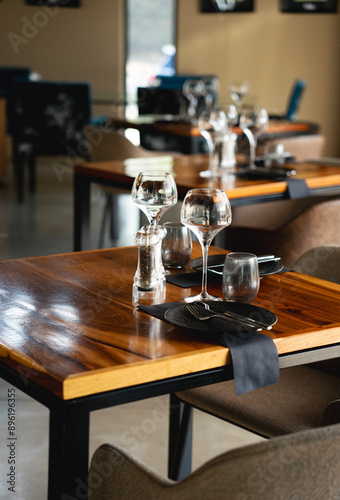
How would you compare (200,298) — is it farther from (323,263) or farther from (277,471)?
(277,471)

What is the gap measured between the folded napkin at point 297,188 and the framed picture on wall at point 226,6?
6264 millimetres

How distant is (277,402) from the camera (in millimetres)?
1621

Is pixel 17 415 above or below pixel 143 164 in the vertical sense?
below

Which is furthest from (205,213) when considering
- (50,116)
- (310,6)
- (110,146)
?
(310,6)

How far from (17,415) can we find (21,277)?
1033 millimetres

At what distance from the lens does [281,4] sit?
8.61 m

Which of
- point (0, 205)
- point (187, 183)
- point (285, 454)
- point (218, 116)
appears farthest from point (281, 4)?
point (285, 454)

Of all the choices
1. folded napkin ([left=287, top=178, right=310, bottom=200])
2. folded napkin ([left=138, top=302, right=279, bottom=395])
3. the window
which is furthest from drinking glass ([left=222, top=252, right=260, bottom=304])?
the window

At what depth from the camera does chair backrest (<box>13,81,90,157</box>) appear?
244 inches

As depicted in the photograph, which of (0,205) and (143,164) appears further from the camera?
(0,205)

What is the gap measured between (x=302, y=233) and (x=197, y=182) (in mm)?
440

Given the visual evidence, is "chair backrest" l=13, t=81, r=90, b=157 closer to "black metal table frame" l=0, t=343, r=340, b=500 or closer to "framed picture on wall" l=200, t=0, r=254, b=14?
"framed picture on wall" l=200, t=0, r=254, b=14

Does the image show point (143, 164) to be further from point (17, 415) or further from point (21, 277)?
point (21, 277)

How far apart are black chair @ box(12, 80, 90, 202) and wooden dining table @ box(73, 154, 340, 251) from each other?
10.2 ft
